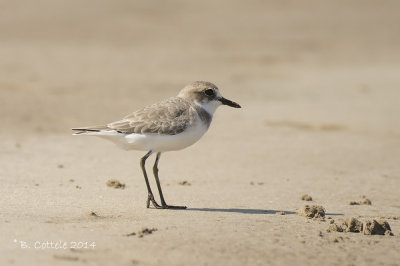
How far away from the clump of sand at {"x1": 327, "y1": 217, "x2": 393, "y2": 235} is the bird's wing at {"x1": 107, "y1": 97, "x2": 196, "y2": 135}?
1.85m

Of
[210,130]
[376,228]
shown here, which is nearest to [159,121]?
[376,228]

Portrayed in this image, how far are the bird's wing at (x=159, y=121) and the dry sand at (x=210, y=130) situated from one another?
786 mm

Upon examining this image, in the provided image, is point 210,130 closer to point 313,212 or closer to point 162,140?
point 162,140

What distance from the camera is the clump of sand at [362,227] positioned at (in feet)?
23.4

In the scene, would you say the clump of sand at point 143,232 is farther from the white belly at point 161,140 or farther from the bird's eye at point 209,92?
the bird's eye at point 209,92

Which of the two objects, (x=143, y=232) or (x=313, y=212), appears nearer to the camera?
(x=143, y=232)

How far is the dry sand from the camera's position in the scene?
6539 mm

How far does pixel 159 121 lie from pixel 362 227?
2260 millimetres

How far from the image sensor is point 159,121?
7.92 m

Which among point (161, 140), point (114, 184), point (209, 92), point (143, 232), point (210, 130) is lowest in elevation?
point (143, 232)

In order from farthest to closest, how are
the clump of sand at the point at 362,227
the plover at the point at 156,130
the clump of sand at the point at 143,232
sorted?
the plover at the point at 156,130 → the clump of sand at the point at 362,227 → the clump of sand at the point at 143,232

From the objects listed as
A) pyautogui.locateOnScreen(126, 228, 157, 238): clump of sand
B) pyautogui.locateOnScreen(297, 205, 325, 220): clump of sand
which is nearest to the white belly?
pyautogui.locateOnScreen(297, 205, 325, 220): clump of sand

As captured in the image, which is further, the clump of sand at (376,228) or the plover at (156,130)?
the plover at (156,130)

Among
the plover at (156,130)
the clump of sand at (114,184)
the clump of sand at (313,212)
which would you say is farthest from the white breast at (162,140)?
the clump of sand at (313,212)
